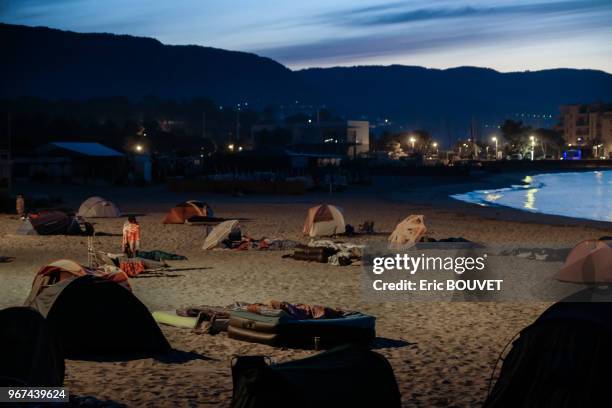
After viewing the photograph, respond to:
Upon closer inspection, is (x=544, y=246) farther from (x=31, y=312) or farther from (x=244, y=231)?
(x=31, y=312)

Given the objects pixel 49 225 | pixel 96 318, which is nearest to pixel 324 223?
pixel 49 225

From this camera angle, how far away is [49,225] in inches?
1000

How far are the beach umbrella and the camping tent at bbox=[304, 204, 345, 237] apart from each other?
998 centimetres

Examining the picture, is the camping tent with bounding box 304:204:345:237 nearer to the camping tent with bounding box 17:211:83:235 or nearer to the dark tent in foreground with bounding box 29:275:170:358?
the camping tent with bounding box 17:211:83:235

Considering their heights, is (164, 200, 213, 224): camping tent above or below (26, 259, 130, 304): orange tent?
below

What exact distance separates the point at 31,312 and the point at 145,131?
114793mm

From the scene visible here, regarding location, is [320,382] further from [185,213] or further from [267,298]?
[185,213]

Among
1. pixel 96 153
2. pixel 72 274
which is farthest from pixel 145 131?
pixel 72 274

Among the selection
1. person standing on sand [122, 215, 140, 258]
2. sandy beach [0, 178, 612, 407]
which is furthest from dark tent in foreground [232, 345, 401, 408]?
person standing on sand [122, 215, 140, 258]

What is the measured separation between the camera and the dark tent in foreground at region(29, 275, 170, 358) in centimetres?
1037

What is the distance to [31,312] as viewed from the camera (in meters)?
8.12

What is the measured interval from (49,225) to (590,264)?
15438 mm

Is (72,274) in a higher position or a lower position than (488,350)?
higher

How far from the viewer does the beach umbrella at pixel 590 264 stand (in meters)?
15.4
